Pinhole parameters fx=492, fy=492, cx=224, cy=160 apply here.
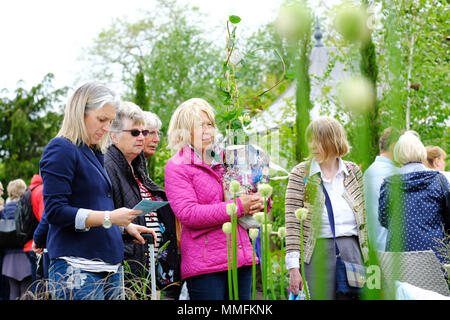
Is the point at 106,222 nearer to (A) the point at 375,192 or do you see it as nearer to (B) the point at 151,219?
(B) the point at 151,219

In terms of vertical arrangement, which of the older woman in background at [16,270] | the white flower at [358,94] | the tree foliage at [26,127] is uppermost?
the tree foliage at [26,127]

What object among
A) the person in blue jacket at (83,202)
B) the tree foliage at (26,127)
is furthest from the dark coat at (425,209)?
the tree foliage at (26,127)

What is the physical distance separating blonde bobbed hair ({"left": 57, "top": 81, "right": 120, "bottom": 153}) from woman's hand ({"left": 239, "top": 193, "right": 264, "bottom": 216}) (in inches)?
24.0

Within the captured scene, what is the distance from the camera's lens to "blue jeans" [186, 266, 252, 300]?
2154 mm

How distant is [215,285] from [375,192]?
Result: 181 centimetres

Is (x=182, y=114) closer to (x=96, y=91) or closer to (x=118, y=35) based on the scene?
(x=96, y=91)

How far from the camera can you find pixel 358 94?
0.43 meters

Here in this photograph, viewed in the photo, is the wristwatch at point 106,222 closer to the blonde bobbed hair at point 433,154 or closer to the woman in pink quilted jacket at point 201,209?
the woman in pink quilted jacket at point 201,209

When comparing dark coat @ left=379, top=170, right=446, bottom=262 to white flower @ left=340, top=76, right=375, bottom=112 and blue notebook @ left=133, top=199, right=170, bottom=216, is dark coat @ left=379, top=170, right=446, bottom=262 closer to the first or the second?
blue notebook @ left=133, top=199, right=170, bottom=216

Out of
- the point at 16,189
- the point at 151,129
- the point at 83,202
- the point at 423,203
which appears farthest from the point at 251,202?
the point at 16,189

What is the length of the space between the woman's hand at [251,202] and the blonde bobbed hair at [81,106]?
61 cm

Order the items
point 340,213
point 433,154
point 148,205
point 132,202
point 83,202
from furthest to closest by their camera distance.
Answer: point 433,154, point 132,202, point 340,213, point 83,202, point 148,205

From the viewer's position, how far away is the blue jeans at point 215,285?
2.15 metres
